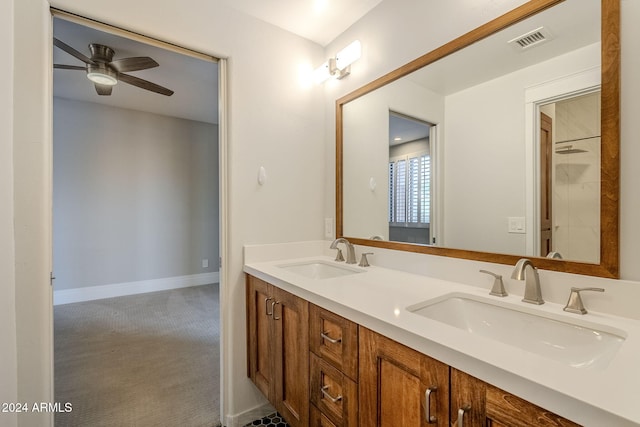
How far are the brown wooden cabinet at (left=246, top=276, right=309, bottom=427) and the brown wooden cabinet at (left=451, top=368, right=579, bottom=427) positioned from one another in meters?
0.67

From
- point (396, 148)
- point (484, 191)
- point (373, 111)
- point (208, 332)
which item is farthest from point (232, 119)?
point (208, 332)

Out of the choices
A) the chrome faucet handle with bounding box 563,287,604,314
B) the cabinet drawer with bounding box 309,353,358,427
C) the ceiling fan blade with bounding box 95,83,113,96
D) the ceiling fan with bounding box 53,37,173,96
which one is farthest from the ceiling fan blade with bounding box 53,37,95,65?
the chrome faucet handle with bounding box 563,287,604,314

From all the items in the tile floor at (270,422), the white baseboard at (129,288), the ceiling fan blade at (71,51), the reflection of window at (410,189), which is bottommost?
the tile floor at (270,422)

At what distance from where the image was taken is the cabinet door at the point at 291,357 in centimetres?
128

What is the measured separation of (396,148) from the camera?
171 centimetres

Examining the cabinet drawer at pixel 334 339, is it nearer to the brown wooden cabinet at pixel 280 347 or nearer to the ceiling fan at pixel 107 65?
the brown wooden cabinet at pixel 280 347

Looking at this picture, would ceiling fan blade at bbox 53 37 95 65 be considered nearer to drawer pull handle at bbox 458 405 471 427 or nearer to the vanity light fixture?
the vanity light fixture

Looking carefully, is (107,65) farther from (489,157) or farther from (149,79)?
(489,157)

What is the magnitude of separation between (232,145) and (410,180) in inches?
41.3

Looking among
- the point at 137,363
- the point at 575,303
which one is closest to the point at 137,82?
the point at 137,363

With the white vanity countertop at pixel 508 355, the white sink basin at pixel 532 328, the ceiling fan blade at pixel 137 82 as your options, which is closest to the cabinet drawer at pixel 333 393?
the white vanity countertop at pixel 508 355

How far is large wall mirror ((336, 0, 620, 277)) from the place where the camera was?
95 centimetres

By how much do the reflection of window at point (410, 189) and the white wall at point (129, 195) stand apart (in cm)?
371

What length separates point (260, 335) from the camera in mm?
1658
